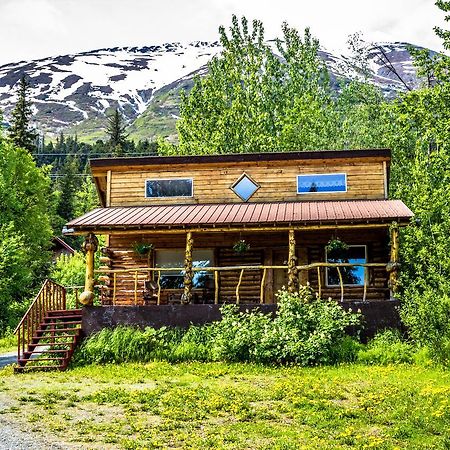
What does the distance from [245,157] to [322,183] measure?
2.89 m

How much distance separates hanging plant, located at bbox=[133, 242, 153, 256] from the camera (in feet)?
78.3

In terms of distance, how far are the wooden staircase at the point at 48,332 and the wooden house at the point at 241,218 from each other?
2.14 meters

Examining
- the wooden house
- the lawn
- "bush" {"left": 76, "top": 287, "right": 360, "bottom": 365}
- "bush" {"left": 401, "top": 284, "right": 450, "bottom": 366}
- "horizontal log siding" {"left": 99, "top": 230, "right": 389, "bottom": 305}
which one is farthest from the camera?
"horizontal log siding" {"left": 99, "top": 230, "right": 389, "bottom": 305}

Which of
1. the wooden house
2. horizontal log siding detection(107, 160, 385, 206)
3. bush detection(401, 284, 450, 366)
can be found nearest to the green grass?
the wooden house

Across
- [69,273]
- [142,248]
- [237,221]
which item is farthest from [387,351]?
[69,273]

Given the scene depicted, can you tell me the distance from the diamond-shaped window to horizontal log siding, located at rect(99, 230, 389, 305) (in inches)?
65.0

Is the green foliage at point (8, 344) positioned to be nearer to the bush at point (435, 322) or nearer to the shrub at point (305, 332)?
the shrub at point (305, 332)

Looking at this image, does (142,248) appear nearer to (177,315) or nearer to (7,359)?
(177,315)

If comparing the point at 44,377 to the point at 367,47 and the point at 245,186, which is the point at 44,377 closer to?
the point at 245,186

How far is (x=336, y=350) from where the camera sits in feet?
60.3

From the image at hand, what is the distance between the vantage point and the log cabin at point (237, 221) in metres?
22.2

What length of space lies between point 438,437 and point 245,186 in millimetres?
15568

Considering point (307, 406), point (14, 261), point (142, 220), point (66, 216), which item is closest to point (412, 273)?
point (142, 220)

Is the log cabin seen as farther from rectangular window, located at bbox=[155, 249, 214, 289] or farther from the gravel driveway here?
the gravel driveway
